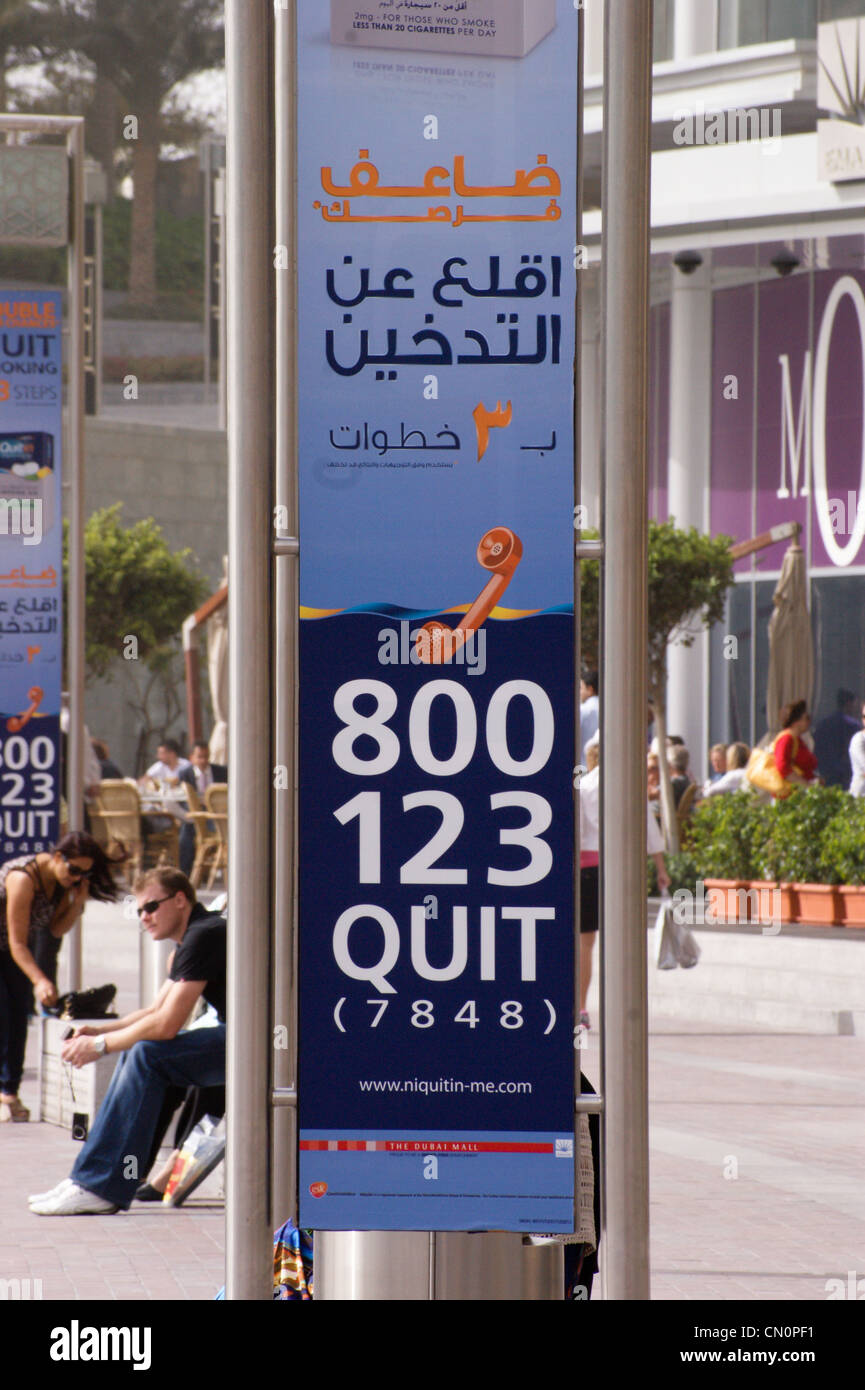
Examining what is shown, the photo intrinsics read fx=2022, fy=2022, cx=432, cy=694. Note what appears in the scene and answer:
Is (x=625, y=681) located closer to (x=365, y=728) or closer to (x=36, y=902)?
(x=365, y=728)

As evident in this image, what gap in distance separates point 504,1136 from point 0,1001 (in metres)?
6.33

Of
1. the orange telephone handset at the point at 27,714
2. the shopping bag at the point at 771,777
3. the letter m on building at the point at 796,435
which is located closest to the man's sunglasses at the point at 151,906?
the orange telephone handset at the point at 27,714

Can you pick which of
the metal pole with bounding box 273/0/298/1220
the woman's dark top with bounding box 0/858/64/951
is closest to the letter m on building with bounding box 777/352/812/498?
the woman's dark top with bounding box 0/858/64/951

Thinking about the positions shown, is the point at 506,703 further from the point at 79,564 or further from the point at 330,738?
the point at 79,564

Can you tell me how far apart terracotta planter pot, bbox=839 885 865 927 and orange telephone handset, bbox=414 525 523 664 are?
10.1m

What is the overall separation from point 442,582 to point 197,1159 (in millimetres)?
4364

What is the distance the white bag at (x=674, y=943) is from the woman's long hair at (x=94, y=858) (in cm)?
464

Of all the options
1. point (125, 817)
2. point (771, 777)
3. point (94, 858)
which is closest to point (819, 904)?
point (771, 777)

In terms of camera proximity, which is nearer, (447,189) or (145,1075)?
(447,189)

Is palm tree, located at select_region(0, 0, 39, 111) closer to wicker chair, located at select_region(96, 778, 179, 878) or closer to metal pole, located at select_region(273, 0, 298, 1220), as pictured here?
wicker chair, located at select_region(96, 778, 179, 878)

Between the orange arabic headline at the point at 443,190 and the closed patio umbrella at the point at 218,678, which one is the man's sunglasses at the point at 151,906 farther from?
the closed patio umbrella at the point at 218,678

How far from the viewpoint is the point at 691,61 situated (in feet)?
78.9

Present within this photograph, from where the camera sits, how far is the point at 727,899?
14648 millimetres

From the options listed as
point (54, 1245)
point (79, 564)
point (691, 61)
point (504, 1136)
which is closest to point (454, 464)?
point (504, 1136)
